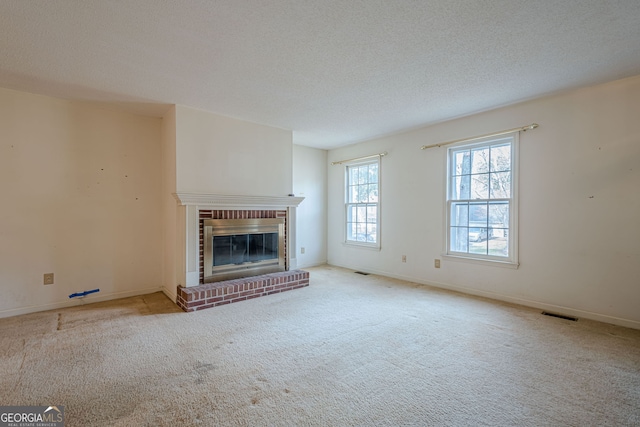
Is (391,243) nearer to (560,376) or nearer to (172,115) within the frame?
(560,376)

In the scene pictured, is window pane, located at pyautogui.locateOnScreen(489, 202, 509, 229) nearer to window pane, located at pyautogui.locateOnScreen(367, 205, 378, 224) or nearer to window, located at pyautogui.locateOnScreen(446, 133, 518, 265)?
window, located at pyautogui.locateOnScreen(446, 133, 518, 265)

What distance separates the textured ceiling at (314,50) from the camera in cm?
182

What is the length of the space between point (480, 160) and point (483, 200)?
540 millimetres

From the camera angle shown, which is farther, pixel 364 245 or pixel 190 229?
pixel 364 245

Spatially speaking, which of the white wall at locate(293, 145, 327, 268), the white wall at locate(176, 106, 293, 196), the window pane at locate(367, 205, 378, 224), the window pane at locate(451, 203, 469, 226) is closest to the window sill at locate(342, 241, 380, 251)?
the window pane at locate(367, 205, 378, 224)

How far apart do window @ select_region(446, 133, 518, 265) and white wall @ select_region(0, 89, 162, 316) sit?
4.15 m

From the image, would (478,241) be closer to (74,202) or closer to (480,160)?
(480,160)

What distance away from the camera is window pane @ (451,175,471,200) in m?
3.95

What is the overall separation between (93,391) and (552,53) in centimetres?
407

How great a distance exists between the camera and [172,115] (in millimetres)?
3535

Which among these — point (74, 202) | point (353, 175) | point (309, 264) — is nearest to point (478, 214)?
point (353, 175)

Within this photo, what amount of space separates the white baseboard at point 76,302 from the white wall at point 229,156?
1.57m

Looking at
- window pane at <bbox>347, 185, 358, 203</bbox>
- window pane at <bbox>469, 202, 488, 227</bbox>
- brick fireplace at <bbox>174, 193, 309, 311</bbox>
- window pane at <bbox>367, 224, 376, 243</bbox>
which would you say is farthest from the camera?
window pane at <bbox>347, 185, 358, 203</bbox>

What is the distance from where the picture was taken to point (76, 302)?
11.2 feet
